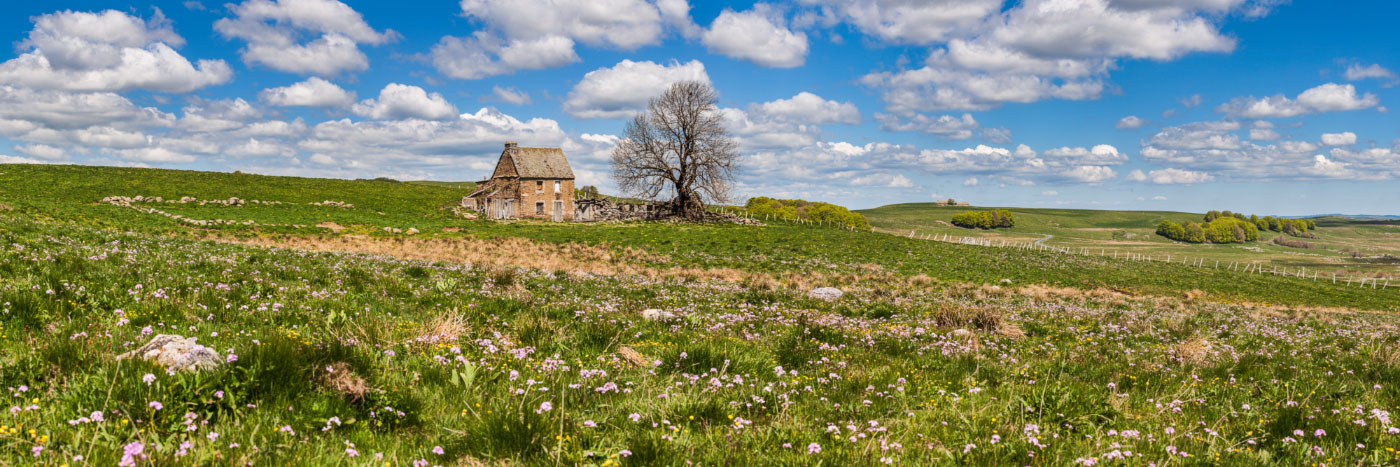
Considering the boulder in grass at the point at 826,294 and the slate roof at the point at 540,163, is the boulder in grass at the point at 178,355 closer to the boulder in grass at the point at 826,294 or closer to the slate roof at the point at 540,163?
the boulder in grass at the point at 826,294

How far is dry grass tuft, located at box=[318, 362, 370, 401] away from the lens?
489cm

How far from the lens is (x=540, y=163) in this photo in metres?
72.3

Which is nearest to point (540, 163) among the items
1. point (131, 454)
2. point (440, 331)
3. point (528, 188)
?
point (528, 188)

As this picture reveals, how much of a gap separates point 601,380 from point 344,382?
2125 millimetres

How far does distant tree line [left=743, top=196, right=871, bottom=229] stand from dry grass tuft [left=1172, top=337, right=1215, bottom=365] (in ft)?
310

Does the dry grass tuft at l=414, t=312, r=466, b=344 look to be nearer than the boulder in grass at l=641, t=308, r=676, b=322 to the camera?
Yes

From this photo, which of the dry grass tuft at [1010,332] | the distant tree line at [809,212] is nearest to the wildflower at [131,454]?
the dry grass tuft at [1010,332]

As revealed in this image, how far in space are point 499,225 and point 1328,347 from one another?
2106 inches

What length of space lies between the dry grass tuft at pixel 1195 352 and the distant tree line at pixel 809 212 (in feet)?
310

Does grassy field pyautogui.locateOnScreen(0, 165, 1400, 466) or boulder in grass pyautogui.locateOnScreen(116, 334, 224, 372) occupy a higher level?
boulder in grass pyautogui.locateOnScreen(116, 334, 224, 372)

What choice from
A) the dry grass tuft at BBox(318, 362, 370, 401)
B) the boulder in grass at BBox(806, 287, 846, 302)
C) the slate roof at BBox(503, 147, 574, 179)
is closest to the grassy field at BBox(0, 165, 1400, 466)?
the dry grass tuft at BBox(318, 362, 370, 401)

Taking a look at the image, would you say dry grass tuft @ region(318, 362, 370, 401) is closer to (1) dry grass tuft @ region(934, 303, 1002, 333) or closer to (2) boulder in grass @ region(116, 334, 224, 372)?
(2) boulder in grass @ region(116, 334, 224, 372)

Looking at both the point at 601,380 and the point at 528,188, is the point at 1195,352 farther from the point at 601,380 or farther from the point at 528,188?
the point at 528,188

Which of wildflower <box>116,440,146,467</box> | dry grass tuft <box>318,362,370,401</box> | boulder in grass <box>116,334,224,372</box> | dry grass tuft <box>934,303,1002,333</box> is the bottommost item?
dry grass tuft <box>934,303,1002,333</box>
